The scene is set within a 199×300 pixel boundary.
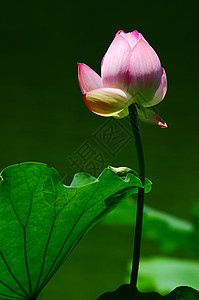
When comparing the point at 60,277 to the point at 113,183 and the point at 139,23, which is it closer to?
the point at 139,23

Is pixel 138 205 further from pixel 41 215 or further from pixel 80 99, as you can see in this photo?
pixel 80 99

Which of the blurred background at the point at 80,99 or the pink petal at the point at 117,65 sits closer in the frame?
Answer: the pink petal at the point at 117,65

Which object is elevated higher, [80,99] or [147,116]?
[147,116]

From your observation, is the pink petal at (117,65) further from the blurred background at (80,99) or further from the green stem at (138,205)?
the blurred background at (80,99)

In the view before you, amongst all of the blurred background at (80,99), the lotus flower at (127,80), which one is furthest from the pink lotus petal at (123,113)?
the blurred background at (80,99)

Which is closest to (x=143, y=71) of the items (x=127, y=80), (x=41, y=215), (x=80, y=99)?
(x=127, y=80)

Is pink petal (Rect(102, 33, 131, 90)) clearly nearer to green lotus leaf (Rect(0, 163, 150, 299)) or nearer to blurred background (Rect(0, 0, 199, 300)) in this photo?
green lotus leaf (Rect(0, 163, 150, 299))

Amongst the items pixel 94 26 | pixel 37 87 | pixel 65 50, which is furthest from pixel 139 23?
pixel 37 87
